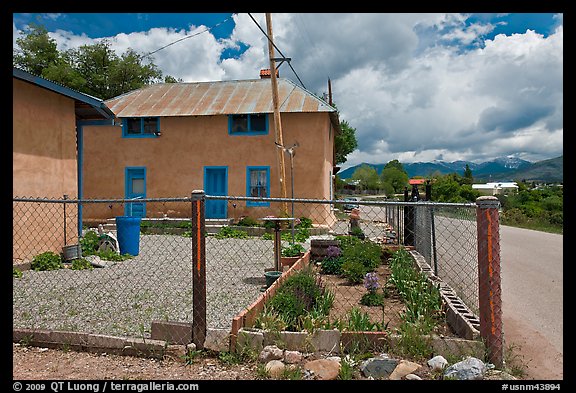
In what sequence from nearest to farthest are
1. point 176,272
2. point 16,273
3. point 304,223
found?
point 16,273 → point 176,272 → point 304,223

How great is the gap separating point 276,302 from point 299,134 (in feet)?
46.5

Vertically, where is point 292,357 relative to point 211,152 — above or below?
below

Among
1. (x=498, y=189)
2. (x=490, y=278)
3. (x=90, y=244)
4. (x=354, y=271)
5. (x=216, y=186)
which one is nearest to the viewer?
(x=490, y=278)

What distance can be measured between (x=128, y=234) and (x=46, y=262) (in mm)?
2115

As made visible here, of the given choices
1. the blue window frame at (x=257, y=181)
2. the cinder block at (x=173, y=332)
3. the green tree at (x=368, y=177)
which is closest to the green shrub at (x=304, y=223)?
the blue window frame at (x=257, y=181)

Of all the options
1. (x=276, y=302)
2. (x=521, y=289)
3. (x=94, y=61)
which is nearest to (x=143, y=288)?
(x=276, y=302)

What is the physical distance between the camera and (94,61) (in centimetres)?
3481

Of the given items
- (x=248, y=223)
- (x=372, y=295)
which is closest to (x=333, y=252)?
(x=372, y=295)

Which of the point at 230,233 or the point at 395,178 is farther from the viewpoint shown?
the point at 395,178

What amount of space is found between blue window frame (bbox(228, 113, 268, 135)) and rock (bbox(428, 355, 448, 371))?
51.2 ft

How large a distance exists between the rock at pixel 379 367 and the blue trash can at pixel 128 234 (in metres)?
8.38

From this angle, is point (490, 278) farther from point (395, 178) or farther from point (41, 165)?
point (395, 178)

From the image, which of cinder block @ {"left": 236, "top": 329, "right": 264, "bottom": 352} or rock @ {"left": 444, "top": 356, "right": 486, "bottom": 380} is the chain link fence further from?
rock @ {"left": 444, "top": 356, "right": 486, "bottom": 380}

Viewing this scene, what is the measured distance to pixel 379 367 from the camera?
385 cm
